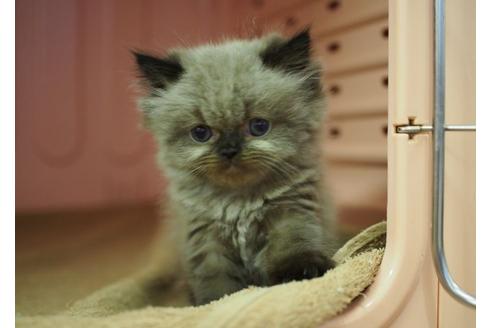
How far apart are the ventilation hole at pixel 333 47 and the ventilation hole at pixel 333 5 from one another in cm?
12

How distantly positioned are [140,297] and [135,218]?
436mm

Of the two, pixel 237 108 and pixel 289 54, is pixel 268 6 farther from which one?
pixel 237 108

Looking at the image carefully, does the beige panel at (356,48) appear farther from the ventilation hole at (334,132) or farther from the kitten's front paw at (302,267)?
the kitten's front paw at (302,267)

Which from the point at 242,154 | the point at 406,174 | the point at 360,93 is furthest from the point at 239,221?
the point at 360,93

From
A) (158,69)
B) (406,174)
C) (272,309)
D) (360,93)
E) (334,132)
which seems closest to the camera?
(272,309)

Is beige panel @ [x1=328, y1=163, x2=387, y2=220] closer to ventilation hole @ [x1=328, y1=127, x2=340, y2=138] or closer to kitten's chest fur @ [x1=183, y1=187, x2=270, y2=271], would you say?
ventilation hole @ [x1=328, y1=127, x2=340, y2=138]

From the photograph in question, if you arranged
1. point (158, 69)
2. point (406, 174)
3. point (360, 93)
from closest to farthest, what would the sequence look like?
1. point (406, 174)
2. point (158, 69)
3. point (360, 93)

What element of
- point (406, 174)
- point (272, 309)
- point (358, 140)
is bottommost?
point (272, 309)

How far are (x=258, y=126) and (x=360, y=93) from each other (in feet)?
2.43

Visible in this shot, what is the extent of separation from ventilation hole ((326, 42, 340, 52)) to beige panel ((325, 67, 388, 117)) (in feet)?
0.33

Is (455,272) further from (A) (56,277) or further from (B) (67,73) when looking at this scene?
(B) (67,73)

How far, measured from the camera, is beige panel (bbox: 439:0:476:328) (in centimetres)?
104

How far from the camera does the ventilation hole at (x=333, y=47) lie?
1.67 meters

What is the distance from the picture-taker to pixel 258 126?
3.38 ft
